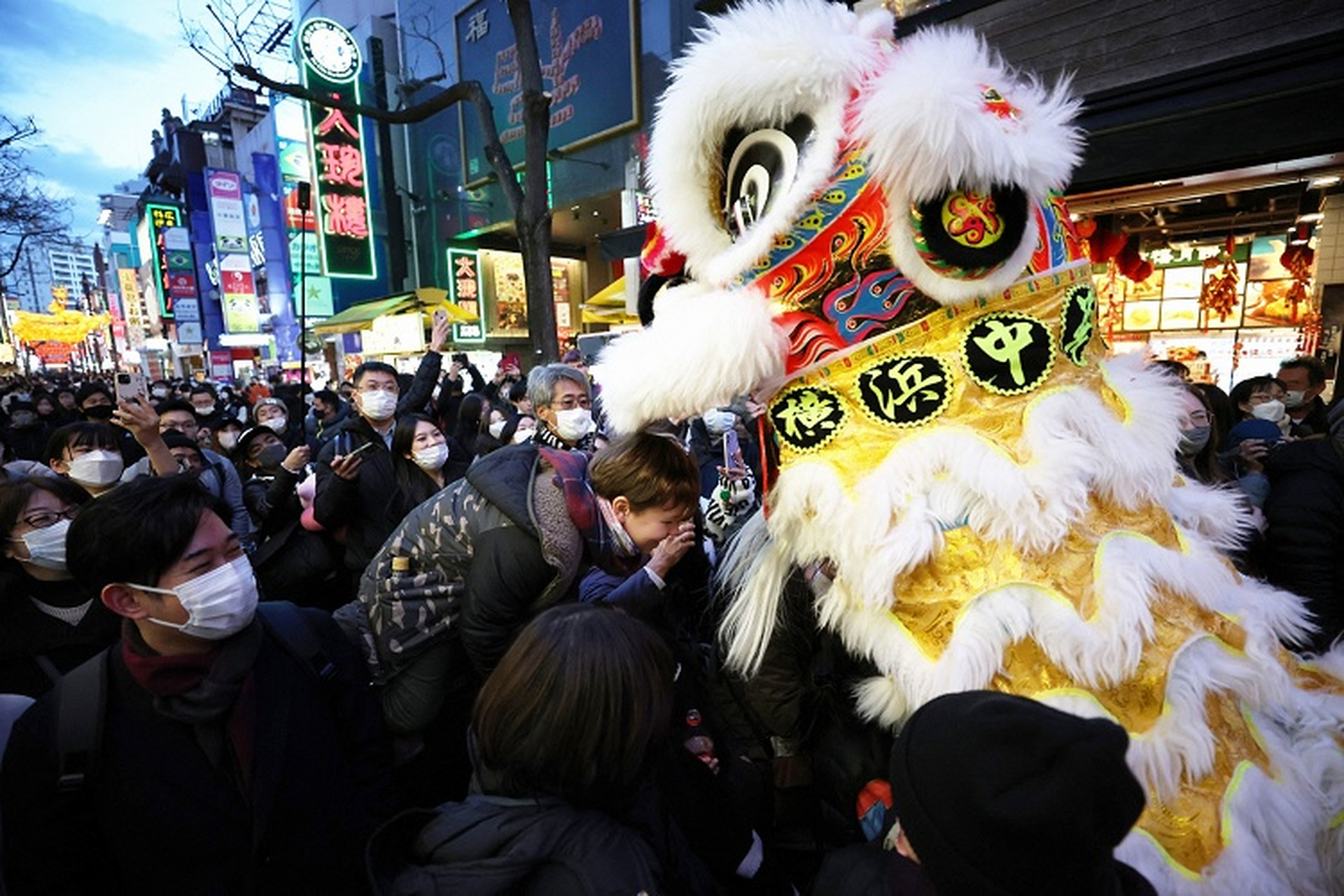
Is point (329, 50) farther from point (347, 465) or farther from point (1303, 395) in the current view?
point (1303, 395)

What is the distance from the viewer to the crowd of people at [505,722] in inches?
37.0

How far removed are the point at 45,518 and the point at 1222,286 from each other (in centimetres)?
1018

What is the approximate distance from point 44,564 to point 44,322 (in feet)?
207

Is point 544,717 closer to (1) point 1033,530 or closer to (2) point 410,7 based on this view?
(1) point 1033,530

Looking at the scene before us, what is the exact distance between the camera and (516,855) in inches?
42.0

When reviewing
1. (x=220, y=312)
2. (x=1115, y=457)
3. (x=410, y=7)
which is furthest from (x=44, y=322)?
(x=1115, y=457)

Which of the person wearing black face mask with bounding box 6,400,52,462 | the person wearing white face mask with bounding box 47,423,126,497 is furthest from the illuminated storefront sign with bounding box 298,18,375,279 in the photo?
the person wearing white face mask with bounding box 47,423,126,497

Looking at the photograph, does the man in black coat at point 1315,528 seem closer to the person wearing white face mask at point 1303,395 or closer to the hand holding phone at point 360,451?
the person wearing white face mask at point 1303,395

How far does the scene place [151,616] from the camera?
1.56 metres

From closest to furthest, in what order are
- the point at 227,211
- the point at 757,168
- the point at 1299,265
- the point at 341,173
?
the point at 757,168, the point at 1299,265, the point at 341,173, the point at 227,211

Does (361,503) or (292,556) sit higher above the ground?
(361,503)

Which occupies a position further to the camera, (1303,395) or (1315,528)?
(1303,395)

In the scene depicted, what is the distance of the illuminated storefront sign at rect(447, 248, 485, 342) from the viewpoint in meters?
18.1

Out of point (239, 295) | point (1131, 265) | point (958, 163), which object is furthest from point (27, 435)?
point (239, 295)
